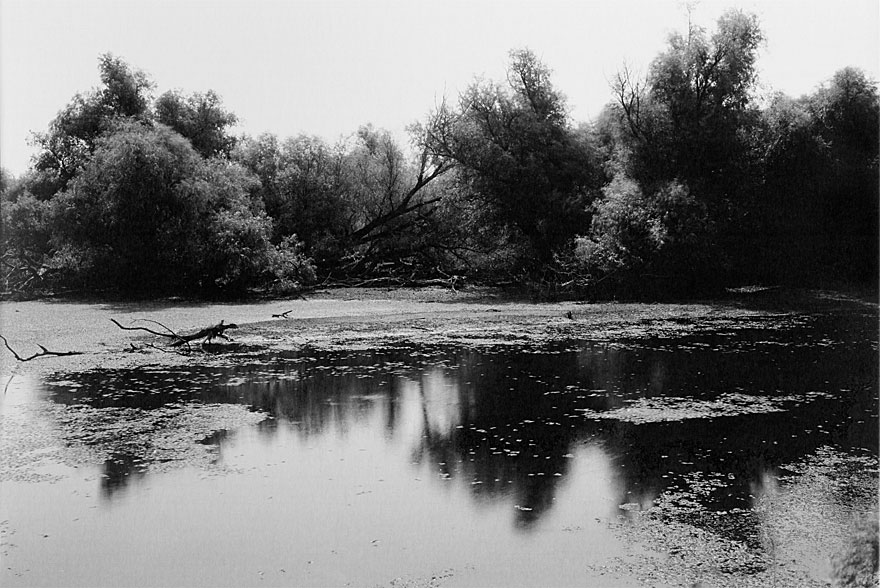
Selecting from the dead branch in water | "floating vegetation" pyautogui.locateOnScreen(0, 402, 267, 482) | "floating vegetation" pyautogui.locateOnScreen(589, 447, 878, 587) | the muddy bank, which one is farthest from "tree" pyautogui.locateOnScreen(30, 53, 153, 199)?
"floating vegetation" pyautogui.locateOnScreen(589, 447, 878, 587)

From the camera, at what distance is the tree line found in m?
22.7

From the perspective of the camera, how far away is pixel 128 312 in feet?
62.3

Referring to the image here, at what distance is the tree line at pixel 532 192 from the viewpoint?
22.7 m

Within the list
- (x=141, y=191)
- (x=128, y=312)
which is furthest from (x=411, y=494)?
(x=141, y=191)

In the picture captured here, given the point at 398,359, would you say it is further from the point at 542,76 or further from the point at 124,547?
the point at 542,76

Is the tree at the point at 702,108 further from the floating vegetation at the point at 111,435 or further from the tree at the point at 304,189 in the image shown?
the floating vegetation at the point at 111,435

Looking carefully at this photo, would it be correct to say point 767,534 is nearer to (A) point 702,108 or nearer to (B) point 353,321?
(B) point 353,321

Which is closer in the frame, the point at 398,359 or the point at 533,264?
the point at 398,359

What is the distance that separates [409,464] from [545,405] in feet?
8.80

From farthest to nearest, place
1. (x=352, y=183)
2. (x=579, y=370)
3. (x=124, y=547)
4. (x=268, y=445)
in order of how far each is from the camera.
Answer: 1. (x=352, y=183)
2. (x=579, y=370)
3. (x=268, y=445)
4. (x=124, y=547)

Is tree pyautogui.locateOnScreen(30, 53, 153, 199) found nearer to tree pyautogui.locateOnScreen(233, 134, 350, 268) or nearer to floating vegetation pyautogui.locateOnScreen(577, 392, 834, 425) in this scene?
tree pyautogui.locateOnScreen(233, 134, 350, 268)

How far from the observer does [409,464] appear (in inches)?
281

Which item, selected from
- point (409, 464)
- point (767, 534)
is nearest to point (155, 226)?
point (409, 464)

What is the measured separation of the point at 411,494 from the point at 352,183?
22830 millimetres
